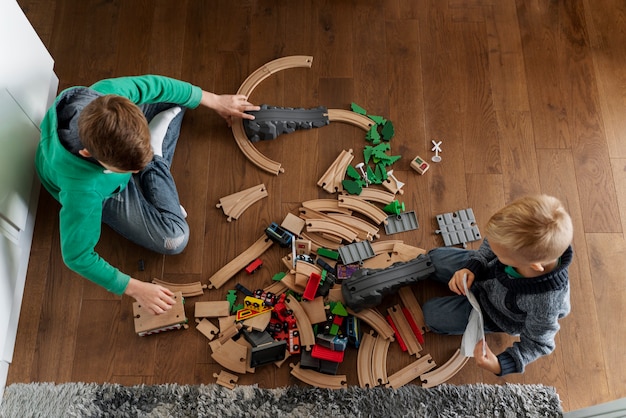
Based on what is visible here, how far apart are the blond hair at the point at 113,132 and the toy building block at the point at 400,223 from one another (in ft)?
A: 3.16

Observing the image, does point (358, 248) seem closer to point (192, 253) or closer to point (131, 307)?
point (192, 253)

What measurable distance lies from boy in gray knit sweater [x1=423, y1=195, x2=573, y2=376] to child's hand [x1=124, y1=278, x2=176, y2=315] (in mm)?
920

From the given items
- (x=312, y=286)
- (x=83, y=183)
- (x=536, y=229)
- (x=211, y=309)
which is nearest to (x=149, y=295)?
(x=211, y=309)

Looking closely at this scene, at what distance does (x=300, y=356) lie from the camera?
6.06 ft

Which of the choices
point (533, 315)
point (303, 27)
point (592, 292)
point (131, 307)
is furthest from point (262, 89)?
point (592, 292)

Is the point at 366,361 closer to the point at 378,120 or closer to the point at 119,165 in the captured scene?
the point at 378,120

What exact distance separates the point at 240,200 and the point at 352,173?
1.46 feet

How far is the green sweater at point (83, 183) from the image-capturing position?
5.07 feet

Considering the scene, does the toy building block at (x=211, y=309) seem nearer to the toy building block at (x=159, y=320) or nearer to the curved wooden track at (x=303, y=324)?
the toy building block at (x=159, y=320)

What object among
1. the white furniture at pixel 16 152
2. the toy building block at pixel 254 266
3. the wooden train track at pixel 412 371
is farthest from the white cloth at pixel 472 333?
the white furniture at pixel 16 152

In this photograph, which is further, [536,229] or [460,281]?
[460,281]

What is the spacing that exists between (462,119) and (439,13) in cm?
52

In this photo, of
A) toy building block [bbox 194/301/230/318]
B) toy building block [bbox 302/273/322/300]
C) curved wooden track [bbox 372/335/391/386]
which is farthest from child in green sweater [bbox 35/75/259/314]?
curved wooden track [bbox 372/335/391/386]

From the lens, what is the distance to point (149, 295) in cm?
179
